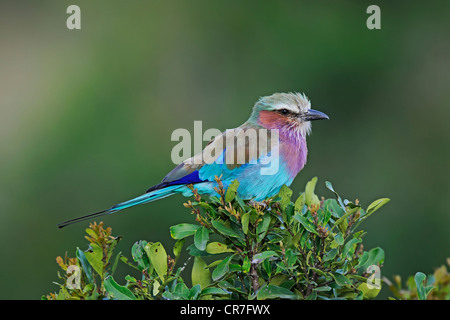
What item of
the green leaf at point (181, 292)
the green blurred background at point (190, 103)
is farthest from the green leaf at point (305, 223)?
the green blurred background at point (190, 103)

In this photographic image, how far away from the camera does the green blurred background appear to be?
22.4ft

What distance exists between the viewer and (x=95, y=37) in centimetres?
790

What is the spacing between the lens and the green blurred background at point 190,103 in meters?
6.84

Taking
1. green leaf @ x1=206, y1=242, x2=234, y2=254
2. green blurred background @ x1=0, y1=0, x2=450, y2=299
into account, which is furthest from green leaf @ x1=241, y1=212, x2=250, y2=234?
green blurred background @ x1=0, y1=0, x2=450, y2=299

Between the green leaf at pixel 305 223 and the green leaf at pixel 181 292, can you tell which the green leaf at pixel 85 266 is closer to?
the green leaf at pixel 181 292

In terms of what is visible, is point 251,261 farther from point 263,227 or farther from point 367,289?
point 367,289

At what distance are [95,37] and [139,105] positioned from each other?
1169 mm

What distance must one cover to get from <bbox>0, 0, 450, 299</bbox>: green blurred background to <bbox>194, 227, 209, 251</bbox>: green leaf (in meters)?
3.61

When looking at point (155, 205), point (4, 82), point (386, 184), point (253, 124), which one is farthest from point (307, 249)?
point (4, 82)

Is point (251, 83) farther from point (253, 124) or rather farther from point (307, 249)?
point (307, 249)

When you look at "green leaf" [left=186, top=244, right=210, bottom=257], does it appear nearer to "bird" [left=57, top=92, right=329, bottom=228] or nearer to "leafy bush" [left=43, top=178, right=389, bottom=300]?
"leafy bush" [left=43, top=178, right=389, bottom=300]

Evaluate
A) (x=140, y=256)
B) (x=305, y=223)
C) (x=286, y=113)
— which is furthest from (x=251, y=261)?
(x=286, y=113)
